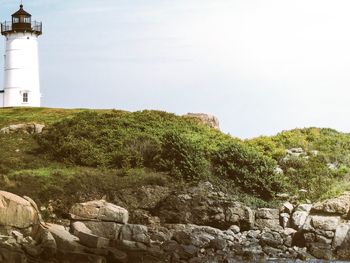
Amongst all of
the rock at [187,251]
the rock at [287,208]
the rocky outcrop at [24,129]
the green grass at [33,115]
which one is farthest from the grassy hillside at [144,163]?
the green grass at [33,115]

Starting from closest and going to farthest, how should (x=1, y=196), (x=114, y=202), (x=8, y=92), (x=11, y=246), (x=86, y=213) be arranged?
(x=11, y=246), (x=1, y=196), (x=86, y=213), (x=114, y=202), (x=8, y=92)

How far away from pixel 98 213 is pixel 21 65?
34.3 metres

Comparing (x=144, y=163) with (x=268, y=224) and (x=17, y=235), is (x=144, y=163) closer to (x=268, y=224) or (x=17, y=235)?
(x=268, y=224)

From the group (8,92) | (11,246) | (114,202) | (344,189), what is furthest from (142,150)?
(8,92)

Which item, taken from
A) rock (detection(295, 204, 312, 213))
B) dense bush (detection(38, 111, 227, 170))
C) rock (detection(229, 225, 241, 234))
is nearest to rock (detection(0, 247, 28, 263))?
rock (detection(229, 225, 241, 234))

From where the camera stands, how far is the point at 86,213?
2645 centimetres

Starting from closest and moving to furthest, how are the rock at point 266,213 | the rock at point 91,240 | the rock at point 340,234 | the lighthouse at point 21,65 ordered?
the rock at point 91,240 < the rock at point 340,234 < the rock at point 266,213 < the lighthouse at point 21,65

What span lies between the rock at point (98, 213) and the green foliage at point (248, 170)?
Result: 7.20 metres

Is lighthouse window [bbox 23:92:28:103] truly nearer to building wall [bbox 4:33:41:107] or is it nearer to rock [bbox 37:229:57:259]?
building wall [bbox 4:33:41:107]

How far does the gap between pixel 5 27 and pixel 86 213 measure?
36.7 m

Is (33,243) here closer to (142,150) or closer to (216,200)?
(216,200)

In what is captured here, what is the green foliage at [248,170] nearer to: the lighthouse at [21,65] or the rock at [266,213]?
the rock at [266,213]

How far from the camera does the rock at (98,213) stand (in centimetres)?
2636

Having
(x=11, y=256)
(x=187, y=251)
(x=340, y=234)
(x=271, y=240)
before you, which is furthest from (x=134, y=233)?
(x=340, y=234)
